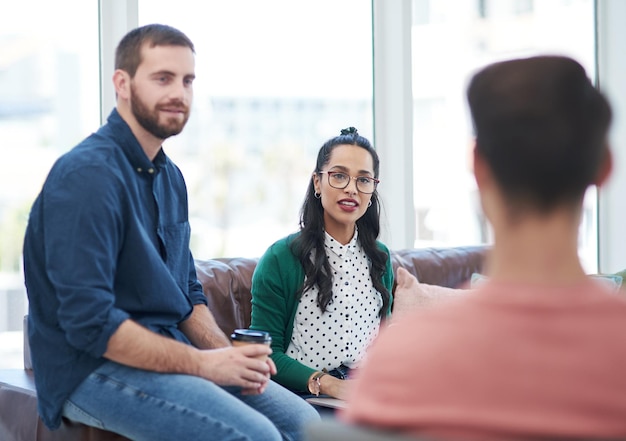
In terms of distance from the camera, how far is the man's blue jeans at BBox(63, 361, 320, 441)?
209cm

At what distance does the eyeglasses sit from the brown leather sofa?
0.47 metres

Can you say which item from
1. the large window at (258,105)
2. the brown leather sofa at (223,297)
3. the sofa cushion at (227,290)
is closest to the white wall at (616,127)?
the brown leather sofa at (223,297)

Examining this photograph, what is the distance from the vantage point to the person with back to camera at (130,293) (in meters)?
2.08

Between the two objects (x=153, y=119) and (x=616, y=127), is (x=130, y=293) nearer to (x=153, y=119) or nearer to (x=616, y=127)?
(x=153, y=119)

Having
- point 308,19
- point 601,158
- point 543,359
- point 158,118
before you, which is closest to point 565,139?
point 601,158

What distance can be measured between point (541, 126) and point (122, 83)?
1.54 meters

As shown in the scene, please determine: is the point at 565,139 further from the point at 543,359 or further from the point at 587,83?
the point at 543,359

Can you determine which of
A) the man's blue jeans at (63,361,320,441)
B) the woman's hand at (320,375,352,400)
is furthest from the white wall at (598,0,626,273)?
the man's blue jeans at (63,361,320,441)

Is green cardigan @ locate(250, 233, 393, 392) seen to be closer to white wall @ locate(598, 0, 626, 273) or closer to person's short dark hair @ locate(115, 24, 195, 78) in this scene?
person's short dark hair @ locate(115, 24, 195, 78)

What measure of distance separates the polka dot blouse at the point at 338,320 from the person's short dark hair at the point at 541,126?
6.23ft

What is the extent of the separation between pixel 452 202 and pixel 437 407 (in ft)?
12.4

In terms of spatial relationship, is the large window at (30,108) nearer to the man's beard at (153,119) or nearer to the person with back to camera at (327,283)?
the person with back to camera at (327,283)

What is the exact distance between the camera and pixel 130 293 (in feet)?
7.35

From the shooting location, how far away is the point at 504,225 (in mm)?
1046
